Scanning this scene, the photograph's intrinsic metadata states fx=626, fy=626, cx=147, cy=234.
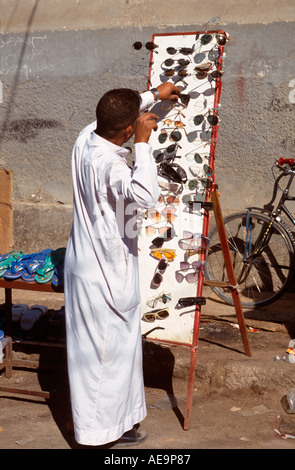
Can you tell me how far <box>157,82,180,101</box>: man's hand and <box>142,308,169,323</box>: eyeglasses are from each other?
130 centimetres

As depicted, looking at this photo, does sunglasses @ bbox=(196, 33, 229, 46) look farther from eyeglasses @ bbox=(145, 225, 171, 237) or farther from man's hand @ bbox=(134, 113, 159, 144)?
eyeglasses @ bbox=(145, 225, 171, 237)

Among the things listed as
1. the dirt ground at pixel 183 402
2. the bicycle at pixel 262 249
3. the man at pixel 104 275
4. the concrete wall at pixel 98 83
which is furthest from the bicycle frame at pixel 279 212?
the man at pixel 104 275

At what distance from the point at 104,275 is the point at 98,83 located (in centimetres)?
399

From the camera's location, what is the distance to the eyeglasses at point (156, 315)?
3852 mm

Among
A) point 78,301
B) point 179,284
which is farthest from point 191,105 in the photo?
point 78,301

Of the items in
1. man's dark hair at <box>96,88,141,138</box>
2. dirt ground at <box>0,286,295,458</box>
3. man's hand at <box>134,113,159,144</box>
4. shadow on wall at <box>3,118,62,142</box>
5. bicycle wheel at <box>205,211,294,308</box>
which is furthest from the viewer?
shadow on wall at <box>3,118,62,142</box>

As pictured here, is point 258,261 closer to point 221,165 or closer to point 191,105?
point 221,165

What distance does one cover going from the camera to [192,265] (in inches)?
150

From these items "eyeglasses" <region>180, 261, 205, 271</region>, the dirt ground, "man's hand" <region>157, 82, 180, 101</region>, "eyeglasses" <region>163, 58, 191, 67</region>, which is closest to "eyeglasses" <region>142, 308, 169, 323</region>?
"eyeglasses" <region>180, 261, 205, 271</region>

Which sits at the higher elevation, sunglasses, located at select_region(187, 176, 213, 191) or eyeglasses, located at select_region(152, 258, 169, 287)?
sunglasses, located at select_region(187, 176, 213, 191)

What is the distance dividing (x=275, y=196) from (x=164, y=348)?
2.30 m

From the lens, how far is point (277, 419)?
3.97 m

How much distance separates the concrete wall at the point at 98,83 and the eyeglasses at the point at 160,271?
2.68 meters

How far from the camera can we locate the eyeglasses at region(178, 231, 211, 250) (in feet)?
12.5
